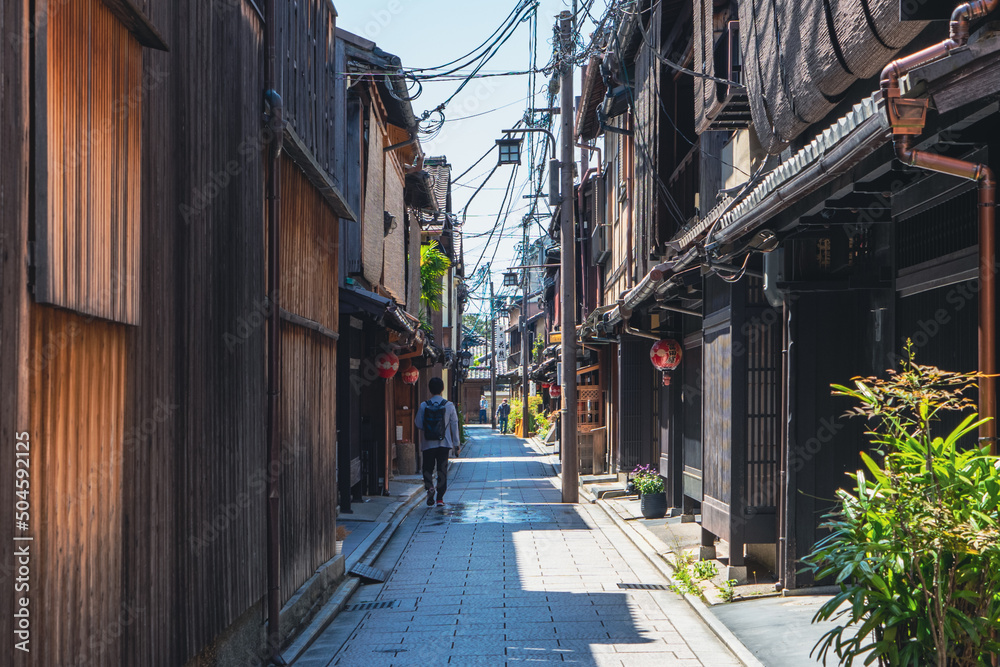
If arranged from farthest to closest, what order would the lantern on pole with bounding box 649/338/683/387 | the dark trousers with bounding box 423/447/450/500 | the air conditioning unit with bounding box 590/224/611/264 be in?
the air conditioning unit with bounding box 590/224/611/264
the dark trousers with bounding box 423/447/450/500
the lantern on pole with bounding box 649/338/683/387

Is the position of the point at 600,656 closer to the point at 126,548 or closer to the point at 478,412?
the point at 126,548

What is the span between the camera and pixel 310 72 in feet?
33.3

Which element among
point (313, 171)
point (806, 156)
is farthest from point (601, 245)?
point (806, 156)

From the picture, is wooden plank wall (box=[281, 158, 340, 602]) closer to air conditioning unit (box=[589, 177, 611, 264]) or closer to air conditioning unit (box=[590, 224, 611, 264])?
air conditioning unit (box=[590, 224, 611, 264])

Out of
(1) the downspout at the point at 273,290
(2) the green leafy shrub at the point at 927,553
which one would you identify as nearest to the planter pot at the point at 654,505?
(1) the downspout at the point at 273,290

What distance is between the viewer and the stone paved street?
807cm

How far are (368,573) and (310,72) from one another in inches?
236

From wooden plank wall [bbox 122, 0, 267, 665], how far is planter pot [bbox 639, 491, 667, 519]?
9.69 meters

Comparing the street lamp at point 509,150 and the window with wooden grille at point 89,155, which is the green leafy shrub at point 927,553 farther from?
the street lamp at point 509,150

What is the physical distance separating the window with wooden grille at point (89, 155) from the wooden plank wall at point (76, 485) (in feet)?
0.56

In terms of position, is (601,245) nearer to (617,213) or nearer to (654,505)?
(617,213)

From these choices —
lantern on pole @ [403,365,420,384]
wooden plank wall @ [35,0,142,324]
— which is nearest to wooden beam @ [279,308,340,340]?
wooden plank wall @ [35,0,142,324]

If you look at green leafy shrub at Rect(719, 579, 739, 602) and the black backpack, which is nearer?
green leafy shrub at Rect(719, 579, 739, 602)

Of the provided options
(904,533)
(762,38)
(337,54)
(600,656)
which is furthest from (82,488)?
(337,54)
